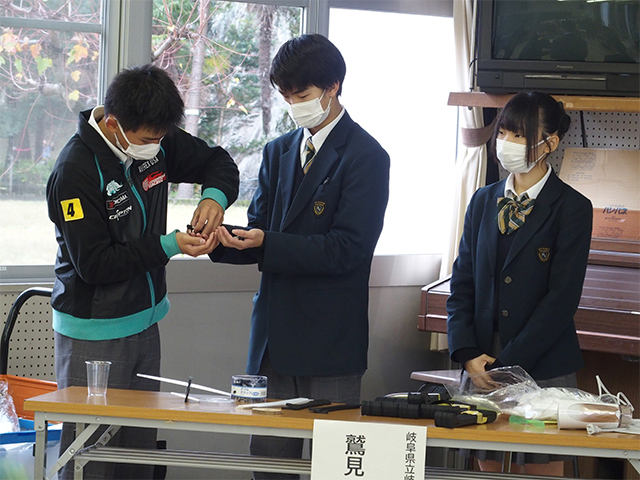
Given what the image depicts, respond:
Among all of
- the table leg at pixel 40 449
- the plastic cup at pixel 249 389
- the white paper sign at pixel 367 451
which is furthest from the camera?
the plastic cup at pixel 249 389

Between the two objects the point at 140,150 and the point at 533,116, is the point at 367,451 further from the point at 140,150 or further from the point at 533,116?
the point at 533,116

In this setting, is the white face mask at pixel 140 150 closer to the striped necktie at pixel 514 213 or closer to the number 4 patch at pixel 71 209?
the number 4 patch at pixel 71 209

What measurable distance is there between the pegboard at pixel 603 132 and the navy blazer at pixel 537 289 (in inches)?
50.6

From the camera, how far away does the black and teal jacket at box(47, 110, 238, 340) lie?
78.2 inches

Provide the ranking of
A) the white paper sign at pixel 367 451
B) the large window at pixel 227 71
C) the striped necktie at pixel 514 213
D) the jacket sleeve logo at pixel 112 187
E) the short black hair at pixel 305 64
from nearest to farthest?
the white paper sign at pixel 367 451 < the jacket sleeve logo at pixel 112 187 < the short black hair at pixel 305 64 < the striped necktie at pixel 514 213 < the large window at pixel 227 71

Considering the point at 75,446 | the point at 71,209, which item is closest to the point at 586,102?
the point at 71,209

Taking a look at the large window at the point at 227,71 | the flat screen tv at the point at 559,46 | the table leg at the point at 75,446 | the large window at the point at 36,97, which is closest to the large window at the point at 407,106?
the large window at the point at 227,71

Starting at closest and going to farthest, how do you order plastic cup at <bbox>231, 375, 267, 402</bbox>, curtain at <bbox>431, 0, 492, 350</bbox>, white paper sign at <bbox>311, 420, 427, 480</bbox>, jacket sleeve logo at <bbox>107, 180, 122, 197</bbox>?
white paper sign at <bbox>311, 420, 427, 480</bbox> < plastic cup at <bbox>231, 375, 267, 402</bbox> < jacket sleeve logo at <bbox>107, 180, 122, 197</bbox> < curtain at <bbox>431, 0, 492, 350</bbox>

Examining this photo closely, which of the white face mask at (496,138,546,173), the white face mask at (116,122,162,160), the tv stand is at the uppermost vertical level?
the tv stand

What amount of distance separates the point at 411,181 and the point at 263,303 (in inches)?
77.1

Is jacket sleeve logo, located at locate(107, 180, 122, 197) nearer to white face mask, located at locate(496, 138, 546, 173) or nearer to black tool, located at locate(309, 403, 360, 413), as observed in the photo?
black tool, located at locate(309, 403, 360, 413)

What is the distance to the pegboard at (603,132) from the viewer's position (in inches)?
134

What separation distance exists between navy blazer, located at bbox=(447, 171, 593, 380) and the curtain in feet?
4.45

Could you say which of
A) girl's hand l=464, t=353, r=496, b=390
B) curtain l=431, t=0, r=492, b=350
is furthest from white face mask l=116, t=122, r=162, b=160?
curtain l=431, t=0, r=492, b=350
